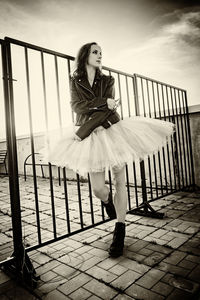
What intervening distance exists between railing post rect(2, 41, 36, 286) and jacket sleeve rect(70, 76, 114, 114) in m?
0.56

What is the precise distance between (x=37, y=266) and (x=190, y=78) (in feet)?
15.4

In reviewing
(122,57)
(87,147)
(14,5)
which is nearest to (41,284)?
(87,147)

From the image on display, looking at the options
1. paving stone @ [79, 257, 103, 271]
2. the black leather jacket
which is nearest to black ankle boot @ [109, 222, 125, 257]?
paving stone @ [79, 257, 103, 271]

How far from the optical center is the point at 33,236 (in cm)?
262

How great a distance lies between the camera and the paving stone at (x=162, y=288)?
142 cm

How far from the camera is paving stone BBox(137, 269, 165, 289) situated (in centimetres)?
153

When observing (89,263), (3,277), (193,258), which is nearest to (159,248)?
(193,258)

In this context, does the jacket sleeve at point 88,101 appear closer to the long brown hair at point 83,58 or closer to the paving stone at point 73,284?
the long brown hair at point 83,58

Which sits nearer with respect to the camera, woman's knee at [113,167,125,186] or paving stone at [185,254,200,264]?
paving stone at [185,254,200,264]

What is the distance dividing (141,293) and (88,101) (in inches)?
60.9

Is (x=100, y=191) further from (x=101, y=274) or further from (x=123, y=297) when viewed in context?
(x=123, y=297)

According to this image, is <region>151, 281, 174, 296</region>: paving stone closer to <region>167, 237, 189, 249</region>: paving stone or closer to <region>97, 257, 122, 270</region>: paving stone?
<region>97, 257, 122, 270</region>: paving stone

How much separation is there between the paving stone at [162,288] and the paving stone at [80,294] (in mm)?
446

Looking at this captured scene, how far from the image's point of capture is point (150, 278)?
5.24ft
